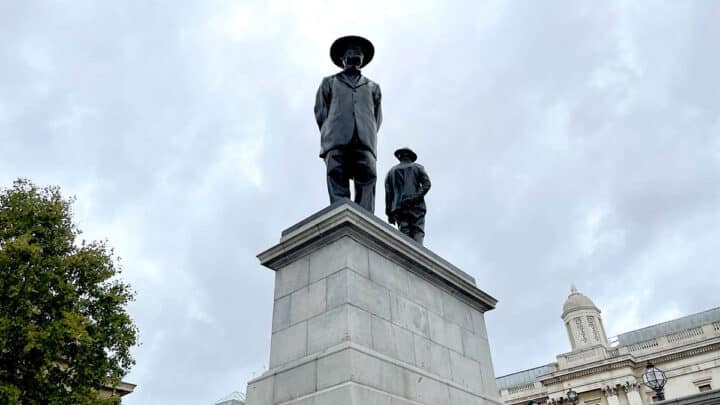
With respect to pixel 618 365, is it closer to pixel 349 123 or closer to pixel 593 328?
pixel 593 328

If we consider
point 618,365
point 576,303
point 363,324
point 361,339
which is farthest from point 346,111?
point 576,303

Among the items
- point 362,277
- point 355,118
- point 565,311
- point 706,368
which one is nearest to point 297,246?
point 362,277

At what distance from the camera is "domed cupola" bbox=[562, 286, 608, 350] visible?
5456 centimetres

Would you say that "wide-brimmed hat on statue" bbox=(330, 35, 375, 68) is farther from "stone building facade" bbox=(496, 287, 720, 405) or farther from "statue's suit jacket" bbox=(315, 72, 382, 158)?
"stone building facade" bbox=(496, 287, 720, 405)

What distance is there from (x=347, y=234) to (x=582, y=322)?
2188 inches

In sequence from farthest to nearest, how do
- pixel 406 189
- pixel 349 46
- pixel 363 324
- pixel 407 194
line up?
1. pixel 406 189
2. pixel 407 194
3. pixel 349 46
4. pixel 363 324

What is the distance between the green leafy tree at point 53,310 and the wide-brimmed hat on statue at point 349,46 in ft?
48.5

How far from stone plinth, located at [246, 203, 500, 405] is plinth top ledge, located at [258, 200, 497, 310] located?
0.02 metres

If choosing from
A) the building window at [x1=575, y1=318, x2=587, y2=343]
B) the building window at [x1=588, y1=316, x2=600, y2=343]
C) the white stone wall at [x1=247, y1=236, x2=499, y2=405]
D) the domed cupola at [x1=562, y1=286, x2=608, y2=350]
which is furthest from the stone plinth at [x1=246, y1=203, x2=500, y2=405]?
the building window at [x1=575, y1=318, x2=587, y2=343]

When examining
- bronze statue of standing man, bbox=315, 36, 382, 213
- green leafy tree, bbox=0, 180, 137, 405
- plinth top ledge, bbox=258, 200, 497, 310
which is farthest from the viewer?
green leafy tree, bbox=0, 180, 137, 405

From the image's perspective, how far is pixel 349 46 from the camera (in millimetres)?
9391

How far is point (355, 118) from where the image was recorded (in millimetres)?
8773

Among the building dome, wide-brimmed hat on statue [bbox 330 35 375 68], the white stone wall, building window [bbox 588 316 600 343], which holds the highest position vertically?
the building dome

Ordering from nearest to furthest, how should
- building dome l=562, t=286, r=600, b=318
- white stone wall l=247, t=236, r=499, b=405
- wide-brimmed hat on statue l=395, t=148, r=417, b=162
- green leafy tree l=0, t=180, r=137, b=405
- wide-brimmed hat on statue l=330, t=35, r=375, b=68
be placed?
white stone wall l=247, t=236, r=499, b=405, wide-brimmed hat on statue l=330, t=35, r=375, b=68, wide-brimmed hat on statue l=395, t=148, r=417, b=162, green leafy tree l=0, t=180, r=137, b=405, building dome l=562, t=286, r=600, b=318
